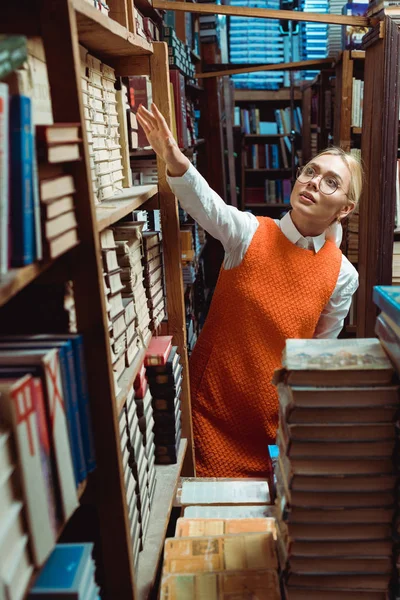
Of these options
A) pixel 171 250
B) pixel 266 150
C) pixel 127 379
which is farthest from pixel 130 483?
pixel 266 150

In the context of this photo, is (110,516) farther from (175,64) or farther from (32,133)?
(175,64)

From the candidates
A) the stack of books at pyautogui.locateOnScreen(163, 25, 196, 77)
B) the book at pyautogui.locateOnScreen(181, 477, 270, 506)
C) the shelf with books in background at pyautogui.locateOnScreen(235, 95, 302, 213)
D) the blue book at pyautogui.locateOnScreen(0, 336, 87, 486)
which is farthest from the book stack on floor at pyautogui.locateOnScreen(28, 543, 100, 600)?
the shelf with books in background at pyautogui.locateOnScreen(235, 95, 302, 213)

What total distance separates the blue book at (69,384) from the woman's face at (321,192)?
52.2 inches

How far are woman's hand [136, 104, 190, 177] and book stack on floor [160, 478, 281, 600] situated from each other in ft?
3.21

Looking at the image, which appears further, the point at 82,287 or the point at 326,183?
the point at 326,183

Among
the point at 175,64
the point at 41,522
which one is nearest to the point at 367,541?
the point at 41,522

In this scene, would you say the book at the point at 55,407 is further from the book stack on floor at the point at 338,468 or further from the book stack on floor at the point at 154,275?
the book stack on floor at the point at 154,275

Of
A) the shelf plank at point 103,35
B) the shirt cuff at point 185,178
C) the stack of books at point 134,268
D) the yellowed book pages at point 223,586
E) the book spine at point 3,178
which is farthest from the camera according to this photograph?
the shirt cuff at point 185,178

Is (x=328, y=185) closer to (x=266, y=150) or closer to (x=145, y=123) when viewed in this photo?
(x=145, y=123)

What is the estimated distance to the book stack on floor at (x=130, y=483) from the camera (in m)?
1.20

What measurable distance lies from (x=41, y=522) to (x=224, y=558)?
58 cm

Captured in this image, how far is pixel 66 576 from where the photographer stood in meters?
0.81

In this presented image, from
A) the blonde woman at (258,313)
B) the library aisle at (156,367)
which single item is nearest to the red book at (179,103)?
the library aisle at (156,367)

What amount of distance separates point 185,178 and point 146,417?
2.32ft
